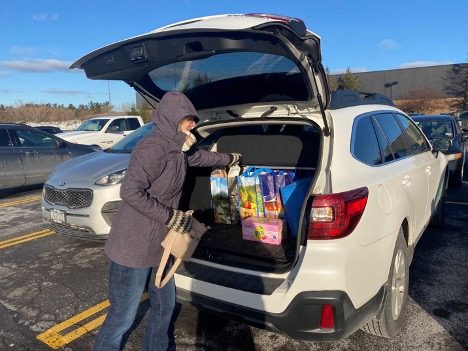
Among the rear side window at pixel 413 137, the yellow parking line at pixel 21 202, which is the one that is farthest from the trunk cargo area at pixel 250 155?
the yellow parking line at pixel 21 202

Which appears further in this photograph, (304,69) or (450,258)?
(450,258)

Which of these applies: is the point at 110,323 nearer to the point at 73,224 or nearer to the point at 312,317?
the point at 312,317

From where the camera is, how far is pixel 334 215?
2299mm

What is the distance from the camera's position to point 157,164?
85.5 inches

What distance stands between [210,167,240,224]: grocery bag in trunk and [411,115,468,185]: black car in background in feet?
16.8

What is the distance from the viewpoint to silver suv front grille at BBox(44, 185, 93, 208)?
4.51 meters

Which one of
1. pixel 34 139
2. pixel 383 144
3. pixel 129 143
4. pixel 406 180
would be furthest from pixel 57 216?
pixel 34 139

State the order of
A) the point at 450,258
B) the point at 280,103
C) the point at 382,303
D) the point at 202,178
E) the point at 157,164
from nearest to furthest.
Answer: the point at 157,164, the point at 382,303, the point at 280,103, the point at 202,178, the point at 450,258

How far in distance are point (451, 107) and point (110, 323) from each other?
158 feet

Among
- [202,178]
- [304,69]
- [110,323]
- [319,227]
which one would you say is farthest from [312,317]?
[202,178]

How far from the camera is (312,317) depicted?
2285 mm

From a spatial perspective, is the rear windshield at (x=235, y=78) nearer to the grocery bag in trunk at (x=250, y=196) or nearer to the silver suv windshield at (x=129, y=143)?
the grocery bag in trunk at (x=250, y=196)

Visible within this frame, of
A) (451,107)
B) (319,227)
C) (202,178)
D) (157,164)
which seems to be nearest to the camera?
(157,164)

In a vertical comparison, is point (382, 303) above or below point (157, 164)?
below
